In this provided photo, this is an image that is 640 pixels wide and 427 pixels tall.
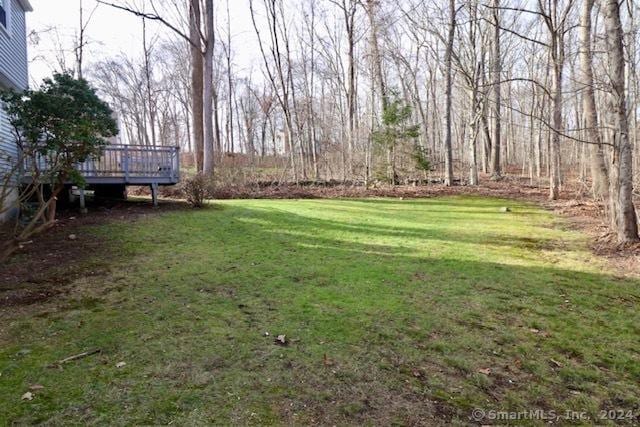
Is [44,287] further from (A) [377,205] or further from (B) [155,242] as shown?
(A) [377,205]

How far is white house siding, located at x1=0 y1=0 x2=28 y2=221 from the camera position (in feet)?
28.1

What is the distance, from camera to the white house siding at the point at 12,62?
8.55 m

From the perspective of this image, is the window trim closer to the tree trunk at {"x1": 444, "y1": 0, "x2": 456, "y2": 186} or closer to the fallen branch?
the fallen branch

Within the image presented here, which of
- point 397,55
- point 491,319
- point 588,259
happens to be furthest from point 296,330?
point 397,55

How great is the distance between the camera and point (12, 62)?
374 inches

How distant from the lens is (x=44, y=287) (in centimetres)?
444

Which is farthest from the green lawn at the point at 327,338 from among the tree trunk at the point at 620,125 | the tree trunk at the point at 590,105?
the tree trunk at the point at 590,105

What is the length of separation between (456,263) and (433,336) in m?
2.37

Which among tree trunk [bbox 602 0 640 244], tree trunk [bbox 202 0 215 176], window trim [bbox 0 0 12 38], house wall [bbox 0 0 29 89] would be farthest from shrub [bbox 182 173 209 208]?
tree trunk [bbox 602 0 640 244]

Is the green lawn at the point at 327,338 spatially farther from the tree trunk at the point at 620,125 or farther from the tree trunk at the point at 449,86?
the tree trunk at the point at 449,86

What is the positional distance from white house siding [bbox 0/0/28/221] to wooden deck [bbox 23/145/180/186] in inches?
33.1

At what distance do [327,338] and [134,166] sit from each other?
815 cm

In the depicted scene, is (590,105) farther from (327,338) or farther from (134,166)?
(134,166)

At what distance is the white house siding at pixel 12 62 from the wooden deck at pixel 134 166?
84cm
